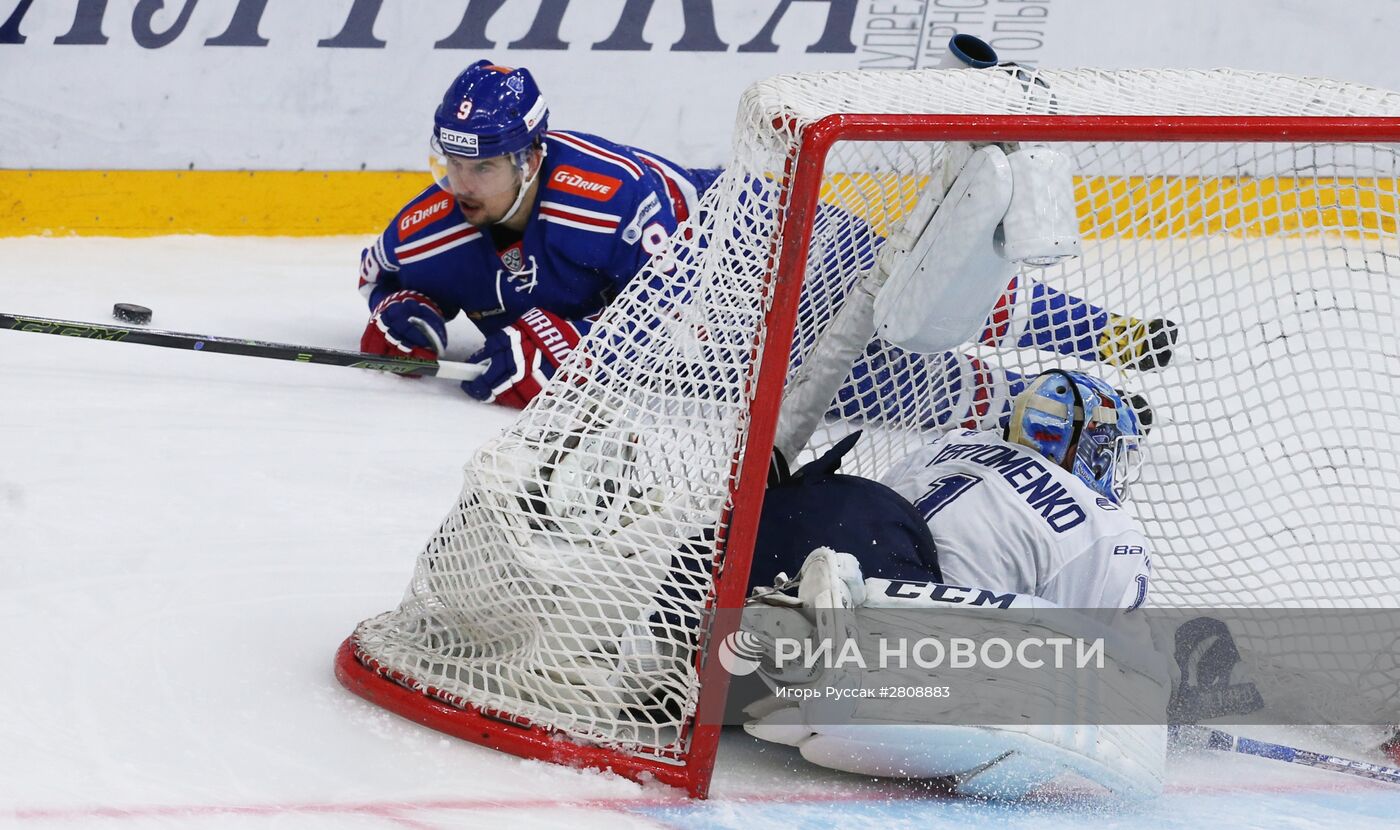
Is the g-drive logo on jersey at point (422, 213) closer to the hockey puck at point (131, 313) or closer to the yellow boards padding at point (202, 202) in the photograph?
the hockey puck at point (131, 313)

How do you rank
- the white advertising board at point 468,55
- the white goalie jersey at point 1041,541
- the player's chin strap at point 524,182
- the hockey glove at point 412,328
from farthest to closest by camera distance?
1. the white advertising board at point 468,55
2. the hockey glove at point 412,328
3. the player's chin strap at point 524,182
4. the white goalie jersey at point 1041,541

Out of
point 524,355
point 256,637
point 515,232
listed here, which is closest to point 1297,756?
point 256,637

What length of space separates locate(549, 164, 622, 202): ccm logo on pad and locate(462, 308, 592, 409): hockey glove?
0.92 feet

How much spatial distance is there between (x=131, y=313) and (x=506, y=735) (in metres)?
2.55

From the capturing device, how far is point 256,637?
2.37 metres

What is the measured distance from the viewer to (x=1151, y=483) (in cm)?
269

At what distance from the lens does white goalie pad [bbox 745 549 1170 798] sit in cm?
196

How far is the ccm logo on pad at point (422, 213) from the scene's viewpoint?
3.96 metres

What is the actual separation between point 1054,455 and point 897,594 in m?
0.45

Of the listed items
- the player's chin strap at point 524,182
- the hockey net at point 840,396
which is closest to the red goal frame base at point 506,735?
the hockey net at point 840,396

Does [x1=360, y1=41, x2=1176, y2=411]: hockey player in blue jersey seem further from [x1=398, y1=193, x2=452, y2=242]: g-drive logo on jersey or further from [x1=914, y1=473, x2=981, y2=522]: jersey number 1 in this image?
[x1=914, y1=473, x2=981, y2=522]: jersey number 1

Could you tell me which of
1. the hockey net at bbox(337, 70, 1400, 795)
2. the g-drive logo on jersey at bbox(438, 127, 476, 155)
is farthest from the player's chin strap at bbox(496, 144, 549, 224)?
the hockey net at bbox(337, 70, 1400, 795)

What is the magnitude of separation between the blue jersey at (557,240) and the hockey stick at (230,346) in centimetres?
24

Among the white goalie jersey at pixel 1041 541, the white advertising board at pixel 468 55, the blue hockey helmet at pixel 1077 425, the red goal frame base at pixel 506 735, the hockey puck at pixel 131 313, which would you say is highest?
the white advertising board at pixel 468 55
